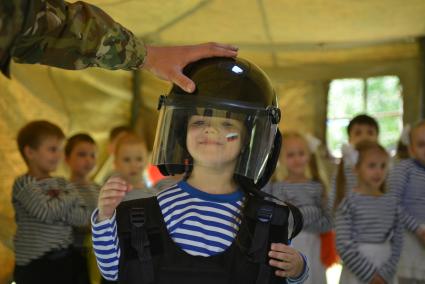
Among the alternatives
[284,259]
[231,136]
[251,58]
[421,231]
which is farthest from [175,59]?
[251,58]

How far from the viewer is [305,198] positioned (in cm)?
525

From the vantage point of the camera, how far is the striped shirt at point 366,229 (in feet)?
16.0

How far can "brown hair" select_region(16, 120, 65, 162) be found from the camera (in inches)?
201

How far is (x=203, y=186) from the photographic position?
291cm

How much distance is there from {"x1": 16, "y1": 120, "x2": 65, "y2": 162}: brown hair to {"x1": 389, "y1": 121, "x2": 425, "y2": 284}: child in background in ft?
7.71

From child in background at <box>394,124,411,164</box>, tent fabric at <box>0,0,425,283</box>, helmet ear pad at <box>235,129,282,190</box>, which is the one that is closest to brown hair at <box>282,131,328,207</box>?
child in background at <box>394,124,411,164</box>

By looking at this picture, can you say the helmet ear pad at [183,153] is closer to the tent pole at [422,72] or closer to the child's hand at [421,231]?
the child's hand at [421,231]

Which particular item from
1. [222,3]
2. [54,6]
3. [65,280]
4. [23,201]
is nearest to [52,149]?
[23,201]

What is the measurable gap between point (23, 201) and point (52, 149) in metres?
0.46

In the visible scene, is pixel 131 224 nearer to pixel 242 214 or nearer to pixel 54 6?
pixel 242 214

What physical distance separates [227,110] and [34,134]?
2664 millimetres

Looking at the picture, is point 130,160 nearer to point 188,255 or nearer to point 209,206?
point 209,206

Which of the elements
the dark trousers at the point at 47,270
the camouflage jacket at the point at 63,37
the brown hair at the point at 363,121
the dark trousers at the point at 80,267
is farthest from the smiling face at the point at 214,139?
the brown hair at the point at 363,121

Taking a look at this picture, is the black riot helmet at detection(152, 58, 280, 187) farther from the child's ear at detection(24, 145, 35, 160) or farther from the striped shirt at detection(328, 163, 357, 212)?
the striped shirt at detection(328, 163, 357, 212)
